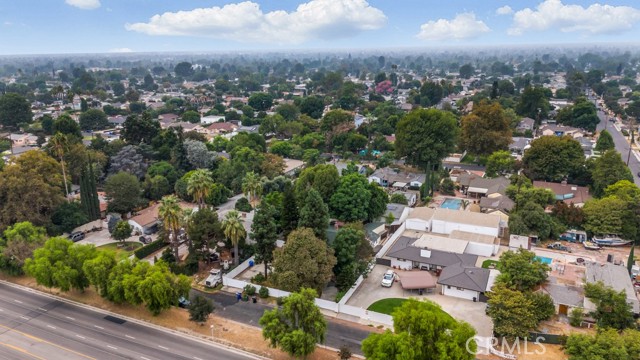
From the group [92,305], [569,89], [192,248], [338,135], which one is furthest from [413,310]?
[569,89]

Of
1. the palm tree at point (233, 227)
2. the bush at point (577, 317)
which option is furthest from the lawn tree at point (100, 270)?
the bush at point (577, 317)

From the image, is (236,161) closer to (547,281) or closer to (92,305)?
(92,305)

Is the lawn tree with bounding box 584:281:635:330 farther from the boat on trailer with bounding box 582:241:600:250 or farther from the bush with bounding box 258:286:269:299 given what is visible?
the bush with bounding box 258:286:269:299

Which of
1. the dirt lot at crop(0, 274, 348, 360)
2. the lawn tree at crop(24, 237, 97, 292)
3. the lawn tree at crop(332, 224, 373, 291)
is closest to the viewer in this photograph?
the dirt lot at crop(0, 274, 348, 360)

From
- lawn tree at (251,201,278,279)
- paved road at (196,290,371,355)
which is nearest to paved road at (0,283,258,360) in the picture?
paved road at (196,290,371,355)

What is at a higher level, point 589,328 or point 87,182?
point 87,182

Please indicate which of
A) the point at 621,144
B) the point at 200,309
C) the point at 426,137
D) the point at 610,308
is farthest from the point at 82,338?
the point at 621,144
